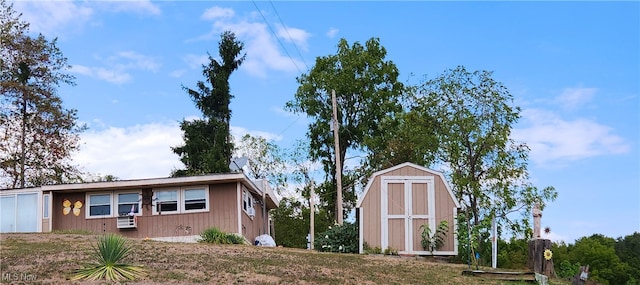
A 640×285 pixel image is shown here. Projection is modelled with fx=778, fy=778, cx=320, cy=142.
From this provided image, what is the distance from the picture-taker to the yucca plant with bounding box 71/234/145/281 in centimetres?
1457

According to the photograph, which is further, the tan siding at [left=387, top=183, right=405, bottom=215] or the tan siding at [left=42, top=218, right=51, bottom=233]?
the tan siding at [left=42, top=218, right=51, bottom=233]

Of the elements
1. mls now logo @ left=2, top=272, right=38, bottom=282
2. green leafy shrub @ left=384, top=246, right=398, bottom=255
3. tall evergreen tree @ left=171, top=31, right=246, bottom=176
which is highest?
tall evergreen tree @ left=171, top=31, right=246, bottom=176

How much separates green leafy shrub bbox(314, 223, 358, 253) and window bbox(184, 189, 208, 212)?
445 centimetres

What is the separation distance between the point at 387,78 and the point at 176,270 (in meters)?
25.4

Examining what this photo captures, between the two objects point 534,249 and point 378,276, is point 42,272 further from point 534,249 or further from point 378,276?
point 534,249

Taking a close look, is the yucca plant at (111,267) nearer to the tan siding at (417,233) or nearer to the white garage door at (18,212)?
the tan siding at (417,233)

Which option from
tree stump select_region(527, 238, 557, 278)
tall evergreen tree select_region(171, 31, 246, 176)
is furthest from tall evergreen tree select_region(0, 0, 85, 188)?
tree stump select_region(527, 238, 557, 278)

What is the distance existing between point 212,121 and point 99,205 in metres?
13.7

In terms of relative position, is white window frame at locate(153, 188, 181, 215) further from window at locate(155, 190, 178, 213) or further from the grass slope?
the grass slope

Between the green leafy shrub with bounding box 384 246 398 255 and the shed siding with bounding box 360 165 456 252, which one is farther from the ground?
the shed siding with bounding box 360 165 456 252

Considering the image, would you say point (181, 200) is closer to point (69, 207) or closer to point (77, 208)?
point (77, 208)

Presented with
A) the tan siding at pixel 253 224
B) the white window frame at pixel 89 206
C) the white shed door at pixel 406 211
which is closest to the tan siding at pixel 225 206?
the tan siding at pixel 253 224

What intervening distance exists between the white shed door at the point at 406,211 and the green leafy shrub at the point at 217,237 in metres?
4.66

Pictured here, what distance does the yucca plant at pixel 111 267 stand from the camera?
47.8 ft
